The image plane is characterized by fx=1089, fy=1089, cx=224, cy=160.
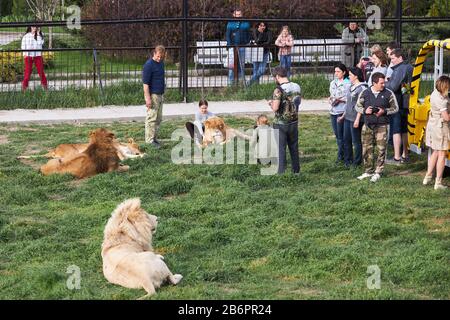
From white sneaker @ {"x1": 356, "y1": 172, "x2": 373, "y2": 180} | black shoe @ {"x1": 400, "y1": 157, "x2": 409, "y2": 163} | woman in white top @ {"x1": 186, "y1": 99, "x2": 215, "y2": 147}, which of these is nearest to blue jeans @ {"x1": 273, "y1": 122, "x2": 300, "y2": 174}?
white sneaker @ {"x1": 356, "y1": 172, "x2": 373, "y2": 180}

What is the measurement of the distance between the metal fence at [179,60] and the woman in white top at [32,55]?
196 mm

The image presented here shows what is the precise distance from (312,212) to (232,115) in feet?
24.8

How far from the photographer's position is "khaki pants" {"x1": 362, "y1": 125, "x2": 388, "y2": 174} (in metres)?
14.3

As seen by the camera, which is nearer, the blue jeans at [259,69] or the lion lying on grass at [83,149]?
the lion lying on grass at [83,149]

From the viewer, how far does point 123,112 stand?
2061cm

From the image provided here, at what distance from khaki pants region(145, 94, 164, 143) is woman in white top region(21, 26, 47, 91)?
5364 mm

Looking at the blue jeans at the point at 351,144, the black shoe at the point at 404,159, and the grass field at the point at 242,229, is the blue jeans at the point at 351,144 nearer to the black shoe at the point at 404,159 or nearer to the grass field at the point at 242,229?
the grass field at the point at 242,229

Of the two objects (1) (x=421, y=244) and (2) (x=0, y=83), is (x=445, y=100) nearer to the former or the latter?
(1) (x=421, y=244)

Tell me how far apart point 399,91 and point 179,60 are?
8.24m

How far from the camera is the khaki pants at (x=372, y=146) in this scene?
14344mm

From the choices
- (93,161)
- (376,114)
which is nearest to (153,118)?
(93,161)

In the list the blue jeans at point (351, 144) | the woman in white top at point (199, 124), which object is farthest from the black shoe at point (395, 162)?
the woman in white top at point (199, 124)

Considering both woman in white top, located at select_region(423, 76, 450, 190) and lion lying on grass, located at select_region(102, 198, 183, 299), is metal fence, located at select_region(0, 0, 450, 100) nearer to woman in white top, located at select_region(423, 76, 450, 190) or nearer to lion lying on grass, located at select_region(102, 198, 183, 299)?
woman in white top, located at select_region(423, 76, 450, 190)

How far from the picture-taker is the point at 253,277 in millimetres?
10328
